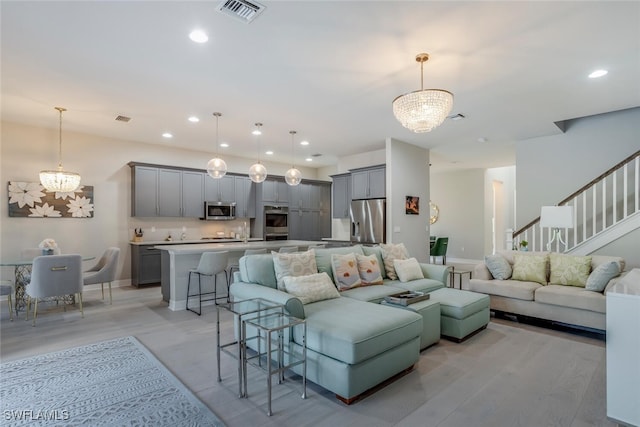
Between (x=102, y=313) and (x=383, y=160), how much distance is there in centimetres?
583

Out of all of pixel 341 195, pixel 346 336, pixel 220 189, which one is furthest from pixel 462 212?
pixel 346 336

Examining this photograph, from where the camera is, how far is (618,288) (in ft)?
6.87

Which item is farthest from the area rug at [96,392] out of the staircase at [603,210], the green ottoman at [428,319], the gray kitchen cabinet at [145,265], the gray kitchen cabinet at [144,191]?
the staircase at [603,210]

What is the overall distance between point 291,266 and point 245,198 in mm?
5056

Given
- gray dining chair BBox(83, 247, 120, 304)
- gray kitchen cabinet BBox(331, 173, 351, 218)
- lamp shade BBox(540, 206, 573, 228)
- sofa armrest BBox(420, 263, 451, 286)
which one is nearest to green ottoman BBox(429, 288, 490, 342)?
sofa armrest BBox(420, 263, 451, 286)

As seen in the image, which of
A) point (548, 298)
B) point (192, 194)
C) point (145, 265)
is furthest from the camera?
point (192, 194)

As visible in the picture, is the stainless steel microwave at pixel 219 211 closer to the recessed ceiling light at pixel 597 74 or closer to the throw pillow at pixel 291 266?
the throw pillow at pixel 291 266

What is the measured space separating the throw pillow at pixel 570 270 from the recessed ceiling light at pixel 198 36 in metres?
4.77

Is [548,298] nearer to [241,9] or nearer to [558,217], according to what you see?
[558,217]

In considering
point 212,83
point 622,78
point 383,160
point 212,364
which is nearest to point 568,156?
point 622,78

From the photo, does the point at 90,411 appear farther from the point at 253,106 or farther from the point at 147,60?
the point at 253,106

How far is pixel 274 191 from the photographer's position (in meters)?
8.19

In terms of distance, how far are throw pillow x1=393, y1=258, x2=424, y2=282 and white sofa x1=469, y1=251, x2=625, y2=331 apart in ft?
2.96

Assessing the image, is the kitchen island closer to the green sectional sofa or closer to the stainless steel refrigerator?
the green sectional sofa
